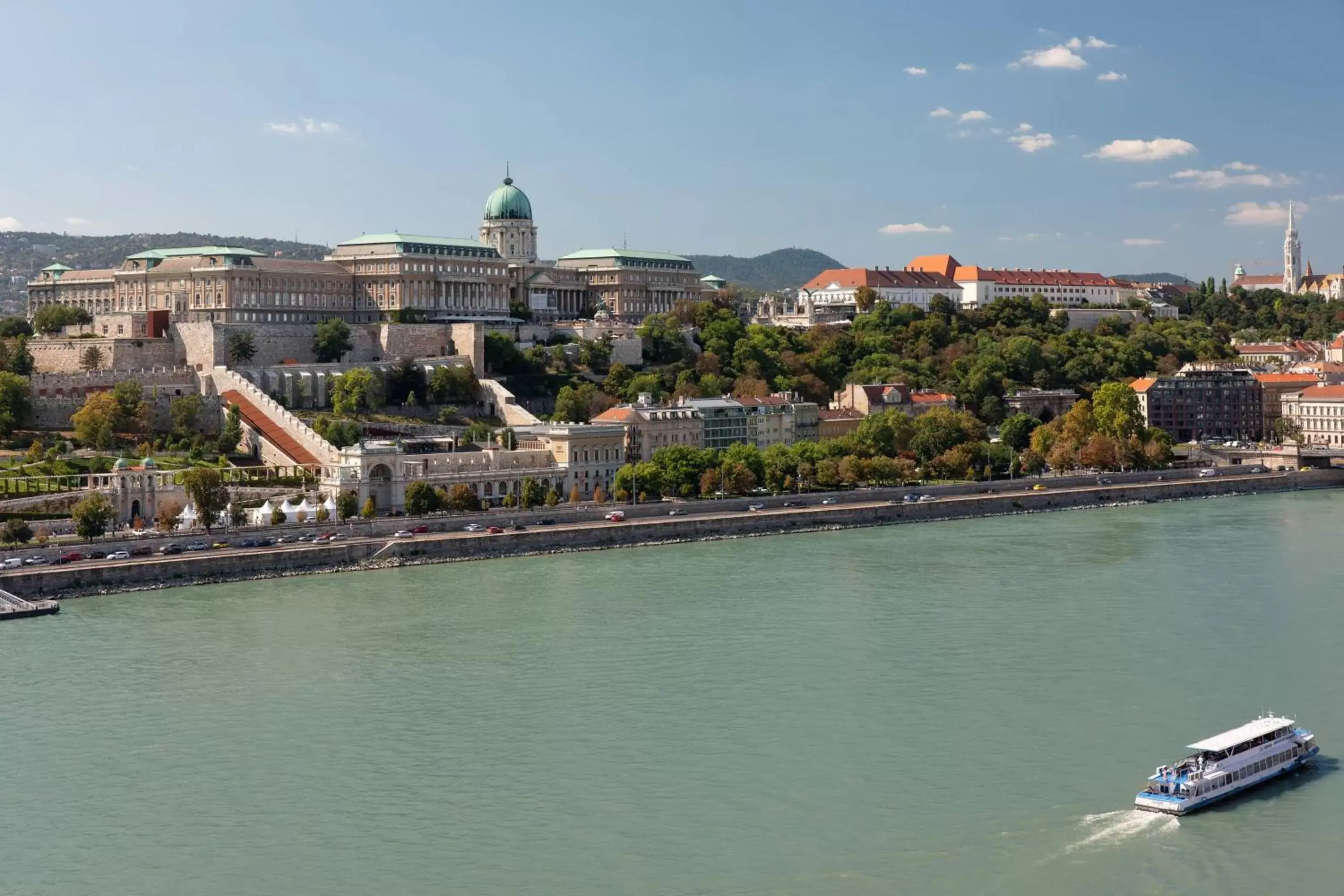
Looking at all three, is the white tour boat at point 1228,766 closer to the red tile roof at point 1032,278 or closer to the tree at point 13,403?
the tree at point 13,403

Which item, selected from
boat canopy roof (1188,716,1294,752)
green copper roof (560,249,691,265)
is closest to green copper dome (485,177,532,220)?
green copper roof (560,249,691,265)

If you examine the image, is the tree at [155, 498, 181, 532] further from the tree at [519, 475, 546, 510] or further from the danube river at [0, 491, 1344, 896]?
the tree at [519, 475, 546, 510]

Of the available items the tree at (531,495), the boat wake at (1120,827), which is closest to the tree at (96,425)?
the tree at (531,495)

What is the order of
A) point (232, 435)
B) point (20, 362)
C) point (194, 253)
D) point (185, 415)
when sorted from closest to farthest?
point (232, 435), point (185, 415), point (20, 362), point (194, 253)

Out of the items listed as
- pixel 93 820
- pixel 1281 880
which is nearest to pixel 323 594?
pixel 93 820

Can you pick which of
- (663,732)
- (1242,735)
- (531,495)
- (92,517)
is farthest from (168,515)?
(1242,735)

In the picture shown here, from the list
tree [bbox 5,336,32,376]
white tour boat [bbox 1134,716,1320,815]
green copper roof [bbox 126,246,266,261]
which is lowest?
white tour boat [bbox 1134,716,1320,815]

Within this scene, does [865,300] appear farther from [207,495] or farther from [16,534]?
Result: [16,534]
